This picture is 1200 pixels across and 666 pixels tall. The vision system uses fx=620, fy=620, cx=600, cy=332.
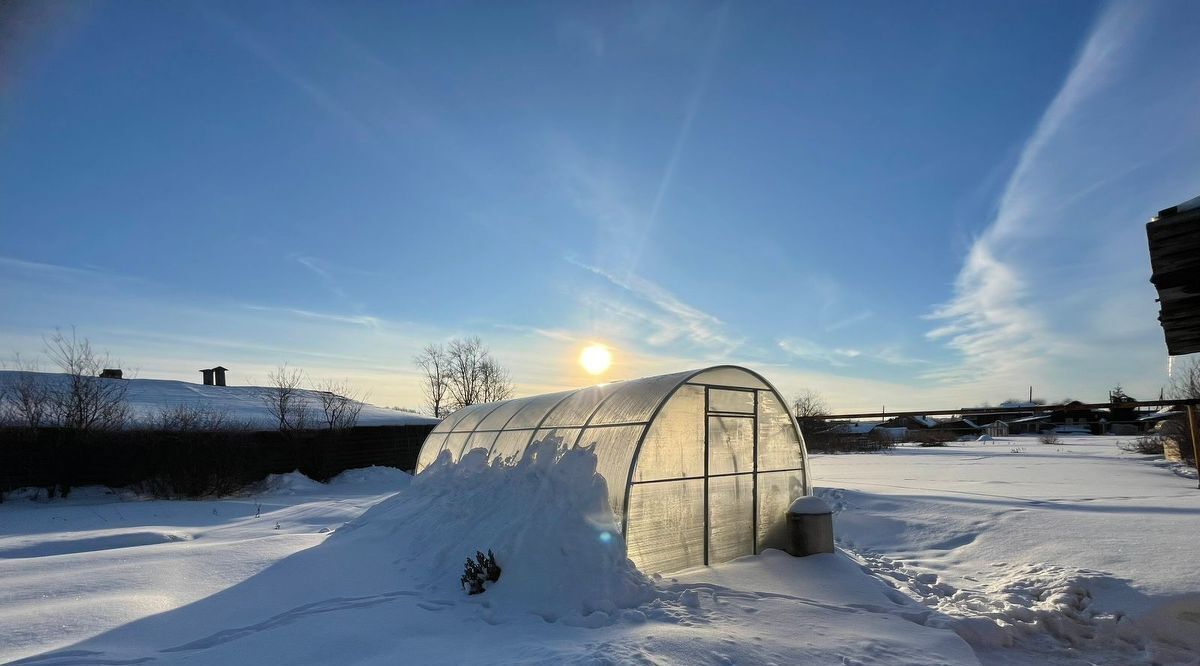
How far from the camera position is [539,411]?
1079 cm

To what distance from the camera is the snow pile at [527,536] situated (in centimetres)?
664

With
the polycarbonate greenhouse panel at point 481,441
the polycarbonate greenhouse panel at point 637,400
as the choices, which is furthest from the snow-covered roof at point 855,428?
the polycarbonate greenhouse panel at point 637,400

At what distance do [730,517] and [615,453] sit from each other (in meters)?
2.17

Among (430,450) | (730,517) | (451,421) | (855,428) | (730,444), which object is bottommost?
(730,517)

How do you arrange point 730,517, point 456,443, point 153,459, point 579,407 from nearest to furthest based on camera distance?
point 730,517
point 579,407
point 456,443
point 153,459

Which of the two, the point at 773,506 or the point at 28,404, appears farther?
the point at 28,404

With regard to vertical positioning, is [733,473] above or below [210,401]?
below

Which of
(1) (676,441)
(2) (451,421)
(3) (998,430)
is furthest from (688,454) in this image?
(3) (998,430)

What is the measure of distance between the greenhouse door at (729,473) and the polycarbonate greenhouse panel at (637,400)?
72 cm

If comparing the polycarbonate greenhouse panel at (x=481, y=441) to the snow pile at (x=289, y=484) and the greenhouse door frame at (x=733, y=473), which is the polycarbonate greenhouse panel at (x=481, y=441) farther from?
the snow pile at (x=289, y=484)

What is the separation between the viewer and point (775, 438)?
9.95 meters

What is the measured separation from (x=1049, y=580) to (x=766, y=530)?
3.53m

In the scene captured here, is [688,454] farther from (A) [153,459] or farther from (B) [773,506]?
(A) [153,459]

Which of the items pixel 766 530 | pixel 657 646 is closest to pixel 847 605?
pixel 766 530
